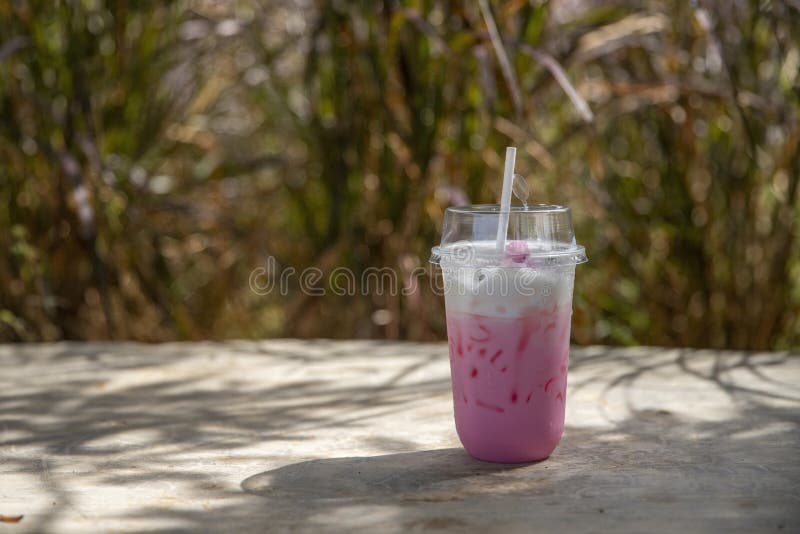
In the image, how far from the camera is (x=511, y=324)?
1.22 metres

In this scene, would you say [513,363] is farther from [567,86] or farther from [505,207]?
[567,86]

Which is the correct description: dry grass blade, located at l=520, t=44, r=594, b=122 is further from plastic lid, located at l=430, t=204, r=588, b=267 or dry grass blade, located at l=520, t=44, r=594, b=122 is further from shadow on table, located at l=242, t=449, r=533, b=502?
shadow on table, located at l=242, t=449, r=533, b=502

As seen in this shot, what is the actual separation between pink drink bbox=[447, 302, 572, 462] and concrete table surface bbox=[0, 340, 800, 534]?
4cm

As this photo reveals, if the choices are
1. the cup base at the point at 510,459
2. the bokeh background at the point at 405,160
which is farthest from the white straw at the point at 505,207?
the bokeh background at the point at 405,160

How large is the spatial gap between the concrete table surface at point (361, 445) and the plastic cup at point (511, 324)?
2.0 inches

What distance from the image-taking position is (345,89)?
232cm

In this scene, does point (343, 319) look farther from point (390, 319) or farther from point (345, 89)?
point (345, 89)

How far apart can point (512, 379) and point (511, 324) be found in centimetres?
8

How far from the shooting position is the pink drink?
1232 mm

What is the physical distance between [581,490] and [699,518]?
0.15m

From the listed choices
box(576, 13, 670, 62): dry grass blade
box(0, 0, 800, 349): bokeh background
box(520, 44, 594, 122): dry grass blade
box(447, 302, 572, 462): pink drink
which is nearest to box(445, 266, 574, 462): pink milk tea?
box(447, 302, 572, 462): pink drink

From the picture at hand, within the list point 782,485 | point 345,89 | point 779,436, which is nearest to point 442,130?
point 345,89

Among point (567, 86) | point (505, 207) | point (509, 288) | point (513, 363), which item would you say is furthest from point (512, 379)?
point (567, 86)

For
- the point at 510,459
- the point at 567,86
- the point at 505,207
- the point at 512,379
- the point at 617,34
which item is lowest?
the point at 510,459
